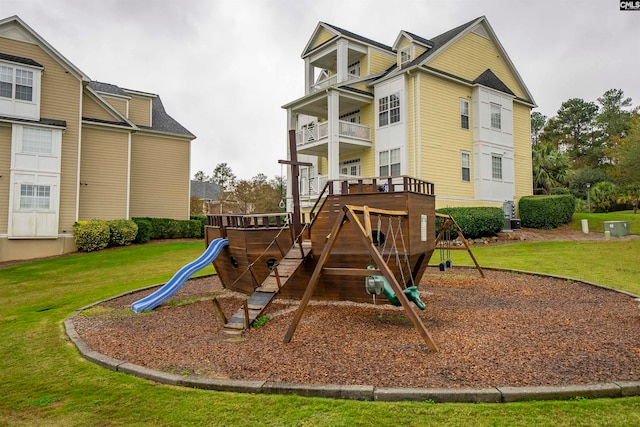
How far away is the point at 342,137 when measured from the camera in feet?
72.7

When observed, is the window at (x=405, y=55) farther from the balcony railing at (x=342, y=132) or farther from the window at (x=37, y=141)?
the window at (x=37, y=141)

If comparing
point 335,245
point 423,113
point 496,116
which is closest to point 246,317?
point 335,245

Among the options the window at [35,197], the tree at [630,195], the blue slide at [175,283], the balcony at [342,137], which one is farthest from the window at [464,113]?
the window at [35,197]

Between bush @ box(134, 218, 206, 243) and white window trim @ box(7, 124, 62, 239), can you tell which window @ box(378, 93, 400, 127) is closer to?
bush @ box(134, 218, 206, 243)

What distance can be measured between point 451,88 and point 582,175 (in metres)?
23.9

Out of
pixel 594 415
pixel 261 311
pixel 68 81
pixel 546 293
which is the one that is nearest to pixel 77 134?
pixel 68 81

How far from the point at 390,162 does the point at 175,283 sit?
588 inches

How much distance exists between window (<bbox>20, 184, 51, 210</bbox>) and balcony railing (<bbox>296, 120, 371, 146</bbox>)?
538 inches

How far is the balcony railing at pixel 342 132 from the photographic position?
22.5m

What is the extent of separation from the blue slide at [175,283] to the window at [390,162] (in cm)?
1317

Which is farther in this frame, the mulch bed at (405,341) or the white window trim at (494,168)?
the white window trim at (494,168)

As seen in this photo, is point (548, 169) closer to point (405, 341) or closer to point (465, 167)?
point (465, 167)

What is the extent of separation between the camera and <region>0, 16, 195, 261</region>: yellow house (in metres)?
20.5

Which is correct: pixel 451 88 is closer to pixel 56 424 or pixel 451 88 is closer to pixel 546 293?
pixel 546 293
